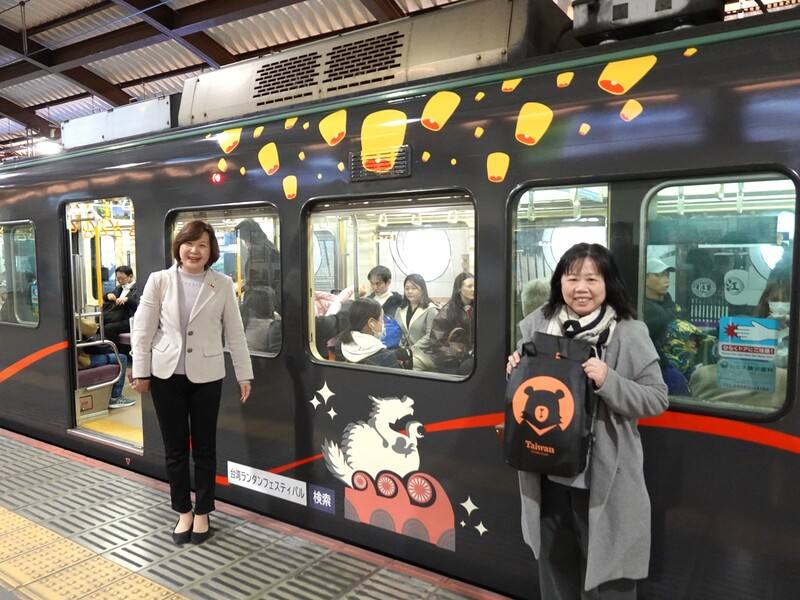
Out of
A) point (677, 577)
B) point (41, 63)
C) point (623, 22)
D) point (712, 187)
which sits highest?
point (41, 63)

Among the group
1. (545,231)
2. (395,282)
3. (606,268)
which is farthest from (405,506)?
(606,268)

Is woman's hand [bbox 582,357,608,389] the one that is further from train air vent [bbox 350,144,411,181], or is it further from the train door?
the train door

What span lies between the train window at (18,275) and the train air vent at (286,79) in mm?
2388

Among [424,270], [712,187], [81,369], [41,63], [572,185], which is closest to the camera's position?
[712,187]

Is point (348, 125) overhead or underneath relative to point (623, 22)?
underneath

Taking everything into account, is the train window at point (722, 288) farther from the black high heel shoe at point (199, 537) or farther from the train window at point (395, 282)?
the black high heel shoe at point (199, 537)

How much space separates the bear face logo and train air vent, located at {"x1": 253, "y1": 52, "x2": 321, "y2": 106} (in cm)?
193

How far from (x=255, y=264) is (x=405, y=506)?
149cm

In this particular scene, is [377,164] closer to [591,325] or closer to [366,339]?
[366,339]

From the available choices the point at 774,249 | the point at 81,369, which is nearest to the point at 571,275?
the point at 774,249

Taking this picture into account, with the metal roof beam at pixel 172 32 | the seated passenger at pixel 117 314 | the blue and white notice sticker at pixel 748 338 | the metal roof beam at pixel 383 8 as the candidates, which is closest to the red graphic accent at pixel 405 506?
the blue and white notice sticker at pixel 748 338

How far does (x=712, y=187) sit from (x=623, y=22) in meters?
0.76

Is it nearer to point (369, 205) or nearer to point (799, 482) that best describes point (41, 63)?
point (369, 205)

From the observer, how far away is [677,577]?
2080 millimetres
